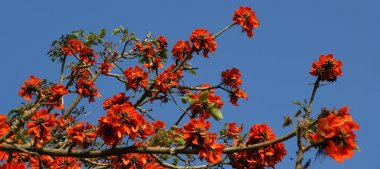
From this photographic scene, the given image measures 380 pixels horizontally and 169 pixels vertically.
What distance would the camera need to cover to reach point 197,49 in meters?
7.38

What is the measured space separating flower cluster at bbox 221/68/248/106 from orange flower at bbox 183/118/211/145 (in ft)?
10.8

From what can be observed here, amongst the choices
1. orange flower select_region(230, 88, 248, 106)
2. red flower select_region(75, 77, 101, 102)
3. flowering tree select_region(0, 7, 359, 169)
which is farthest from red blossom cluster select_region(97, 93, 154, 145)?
red flower select_region(75, 77, 101, 102)

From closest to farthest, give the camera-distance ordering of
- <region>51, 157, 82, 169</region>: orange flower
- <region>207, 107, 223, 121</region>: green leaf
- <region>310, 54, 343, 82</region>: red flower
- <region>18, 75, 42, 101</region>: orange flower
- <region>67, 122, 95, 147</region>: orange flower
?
<region>207, 107, 223, 121</region>: green leaf
<region>67, 122, 95, 147</region>: orange flower
<region>310, 54, 343, 82</region>: red flower
<region>18, 75, 42, 101</region>: orange flower
<region>51, 157, 82, 169</region>: orange flower

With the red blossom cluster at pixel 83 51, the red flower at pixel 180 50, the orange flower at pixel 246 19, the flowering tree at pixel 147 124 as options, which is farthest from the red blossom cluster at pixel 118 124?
the red blossom cluster at pixel 83 51

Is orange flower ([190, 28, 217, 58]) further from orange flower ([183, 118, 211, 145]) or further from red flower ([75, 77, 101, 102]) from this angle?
orange flower ([183, 118, 211, 145])

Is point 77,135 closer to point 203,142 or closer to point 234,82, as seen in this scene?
point 203,142

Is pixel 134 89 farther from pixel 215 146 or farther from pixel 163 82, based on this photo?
pixel 215 146

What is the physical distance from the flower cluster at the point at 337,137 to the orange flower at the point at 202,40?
13.6 ft

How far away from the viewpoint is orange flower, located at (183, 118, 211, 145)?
4.08m

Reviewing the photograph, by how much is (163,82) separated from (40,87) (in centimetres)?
196

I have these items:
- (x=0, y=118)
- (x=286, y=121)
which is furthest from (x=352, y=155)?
(x=0, y=118)

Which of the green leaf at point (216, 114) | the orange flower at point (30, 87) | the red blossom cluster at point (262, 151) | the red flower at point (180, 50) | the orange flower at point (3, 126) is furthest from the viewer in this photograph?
the red flower at point (180, 50)

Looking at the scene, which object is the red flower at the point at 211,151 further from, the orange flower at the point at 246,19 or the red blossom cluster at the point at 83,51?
the red blossom cluster at the point at 83,51

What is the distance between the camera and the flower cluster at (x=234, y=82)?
7418mm
